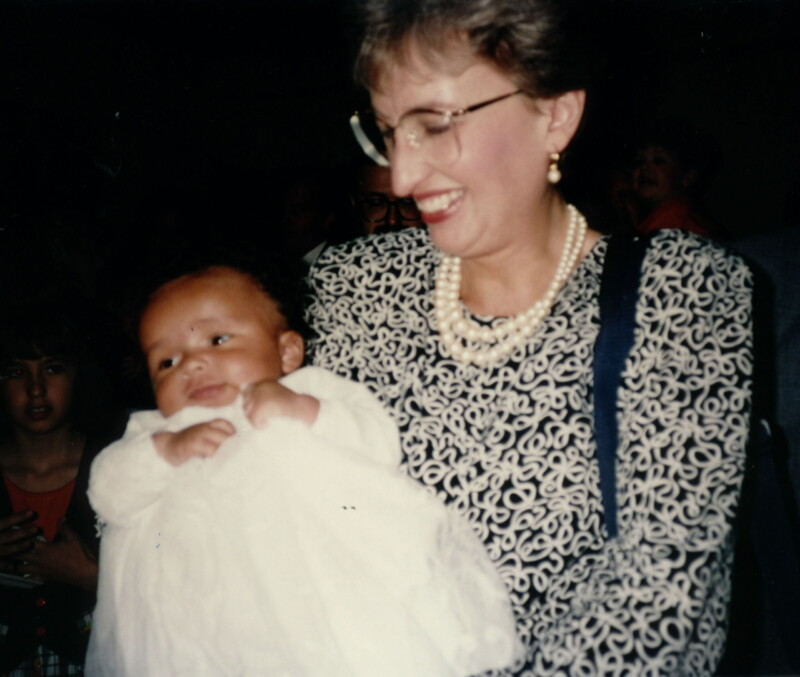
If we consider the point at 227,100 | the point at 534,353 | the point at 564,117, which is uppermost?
the point at 227,100

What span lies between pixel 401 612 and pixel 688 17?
6978 millimetres

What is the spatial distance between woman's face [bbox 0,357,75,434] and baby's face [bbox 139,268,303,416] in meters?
1.15

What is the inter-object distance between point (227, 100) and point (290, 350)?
6.46 metres

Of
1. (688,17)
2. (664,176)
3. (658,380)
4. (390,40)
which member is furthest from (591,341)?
(688,17)

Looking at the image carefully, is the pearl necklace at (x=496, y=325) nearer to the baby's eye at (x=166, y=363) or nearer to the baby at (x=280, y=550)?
the baby at (x=280, y=550)

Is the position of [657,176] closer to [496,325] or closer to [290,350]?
[496,325]

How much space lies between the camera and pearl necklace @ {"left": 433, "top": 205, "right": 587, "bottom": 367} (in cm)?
151

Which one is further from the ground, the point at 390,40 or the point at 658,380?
the point at 390,40

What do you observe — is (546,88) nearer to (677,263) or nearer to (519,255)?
(519,255)

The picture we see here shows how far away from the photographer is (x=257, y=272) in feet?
5.82

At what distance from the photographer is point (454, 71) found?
1430 millimetres

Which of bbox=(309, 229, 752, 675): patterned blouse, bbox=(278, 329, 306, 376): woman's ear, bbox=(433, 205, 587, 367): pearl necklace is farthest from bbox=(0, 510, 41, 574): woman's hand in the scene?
bbox=(433, 205, 587, 367): pearl necklace

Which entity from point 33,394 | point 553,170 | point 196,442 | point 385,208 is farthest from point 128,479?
point 385,208

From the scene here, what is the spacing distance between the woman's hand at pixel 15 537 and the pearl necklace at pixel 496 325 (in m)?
1.78
